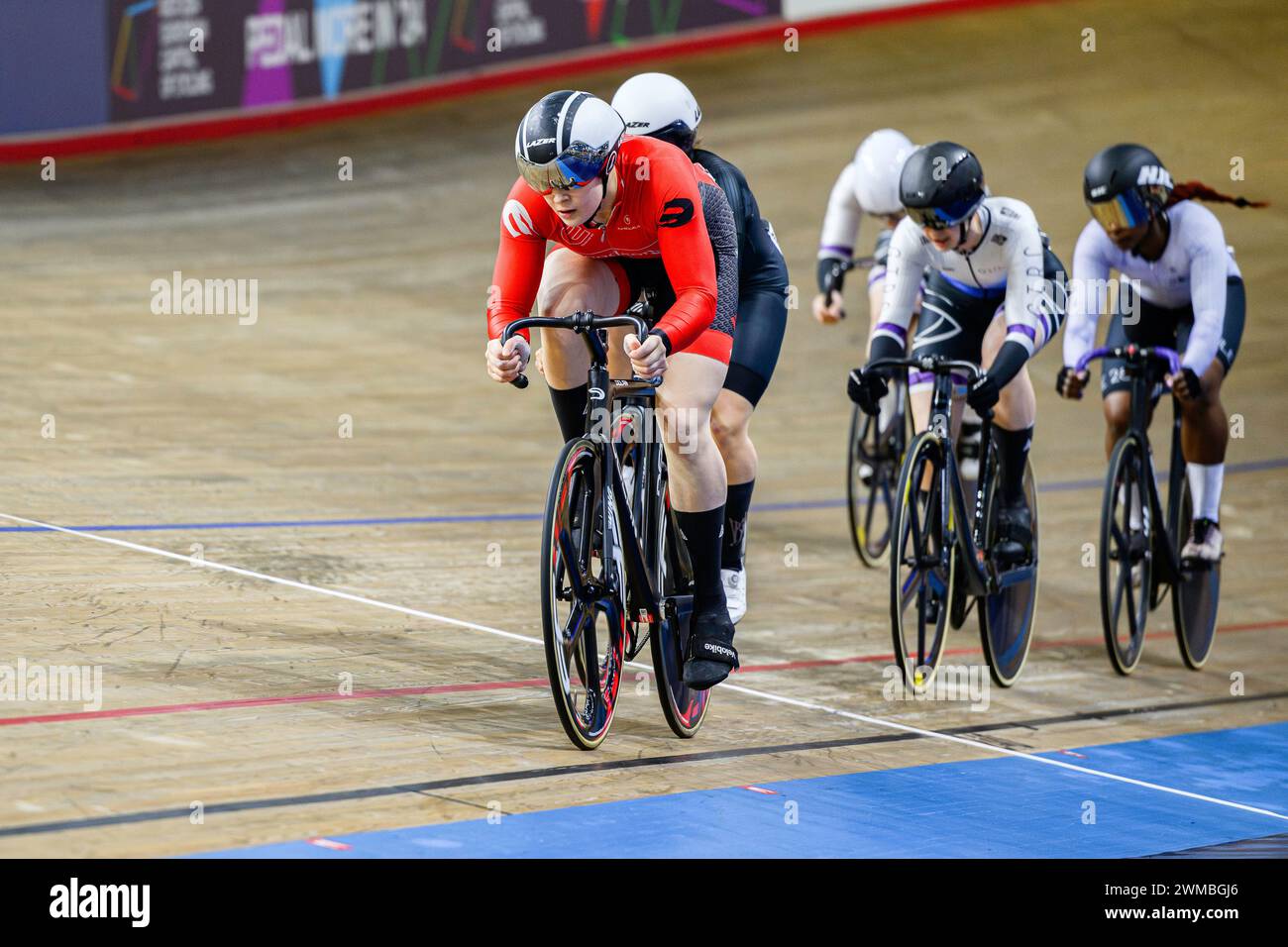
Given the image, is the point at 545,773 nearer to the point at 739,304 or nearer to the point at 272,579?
the point at 739,304

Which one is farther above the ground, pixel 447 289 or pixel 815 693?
pixel 447 289

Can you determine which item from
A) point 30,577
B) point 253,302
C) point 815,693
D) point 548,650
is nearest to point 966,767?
point 815,693

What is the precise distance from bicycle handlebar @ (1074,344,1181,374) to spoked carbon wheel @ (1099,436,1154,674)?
25 centimetres

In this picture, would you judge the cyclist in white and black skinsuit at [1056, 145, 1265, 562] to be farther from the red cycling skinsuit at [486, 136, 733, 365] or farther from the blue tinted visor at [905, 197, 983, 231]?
the red cycling skinsuit at [486, 136, 733, 365]

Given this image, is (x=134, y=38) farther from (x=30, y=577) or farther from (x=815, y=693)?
(x=815, y=693)

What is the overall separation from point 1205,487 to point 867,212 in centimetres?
166

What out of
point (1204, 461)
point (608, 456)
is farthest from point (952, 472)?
point (608, 456)

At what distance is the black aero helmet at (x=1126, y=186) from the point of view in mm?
4848

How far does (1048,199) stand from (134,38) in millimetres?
7797

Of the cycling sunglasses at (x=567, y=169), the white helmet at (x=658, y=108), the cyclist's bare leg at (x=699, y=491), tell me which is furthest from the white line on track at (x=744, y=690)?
the cycling sunglasses at (x=567, y=169)

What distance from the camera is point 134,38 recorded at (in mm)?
14016

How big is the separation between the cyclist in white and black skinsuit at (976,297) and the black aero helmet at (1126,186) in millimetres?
215

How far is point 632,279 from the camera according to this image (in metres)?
3.82

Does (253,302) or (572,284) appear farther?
(253,302)
